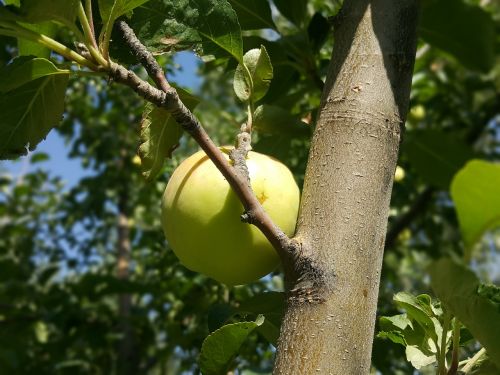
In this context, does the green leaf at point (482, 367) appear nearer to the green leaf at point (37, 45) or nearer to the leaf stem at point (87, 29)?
the leaf stem at point (87, 29)

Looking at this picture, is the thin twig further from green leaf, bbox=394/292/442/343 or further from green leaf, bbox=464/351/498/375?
green leaf, bbox=464/351/498/375

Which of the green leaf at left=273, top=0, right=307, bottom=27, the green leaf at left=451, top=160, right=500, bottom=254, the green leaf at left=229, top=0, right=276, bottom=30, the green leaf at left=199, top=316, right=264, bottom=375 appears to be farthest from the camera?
the green leaf at left=273, top=0, right=307, bottom=27

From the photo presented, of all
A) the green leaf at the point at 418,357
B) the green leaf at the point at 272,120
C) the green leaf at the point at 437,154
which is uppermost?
the green leaf at the point at 437,154

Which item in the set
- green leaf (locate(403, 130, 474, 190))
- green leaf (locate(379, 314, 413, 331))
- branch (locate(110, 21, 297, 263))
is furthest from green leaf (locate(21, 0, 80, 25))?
green leaf (locate(403, 130, 474, 190))

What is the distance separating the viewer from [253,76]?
98 centimetres

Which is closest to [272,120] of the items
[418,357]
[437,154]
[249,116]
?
[249,116]

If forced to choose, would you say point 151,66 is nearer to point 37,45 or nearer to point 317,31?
point 37,45

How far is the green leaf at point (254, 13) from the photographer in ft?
4.04

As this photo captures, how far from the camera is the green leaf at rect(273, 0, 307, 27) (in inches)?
53.0

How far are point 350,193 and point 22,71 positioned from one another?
439 millimetres

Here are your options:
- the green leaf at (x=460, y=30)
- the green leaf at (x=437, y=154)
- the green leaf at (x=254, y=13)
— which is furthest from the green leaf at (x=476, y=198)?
the green leaf at (x=437, y=154)

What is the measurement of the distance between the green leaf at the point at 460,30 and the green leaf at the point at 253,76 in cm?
54

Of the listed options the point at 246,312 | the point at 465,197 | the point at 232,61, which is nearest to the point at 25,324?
the point at 232,61

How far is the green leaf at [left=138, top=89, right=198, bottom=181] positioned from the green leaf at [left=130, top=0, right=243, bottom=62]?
0.25 ft
